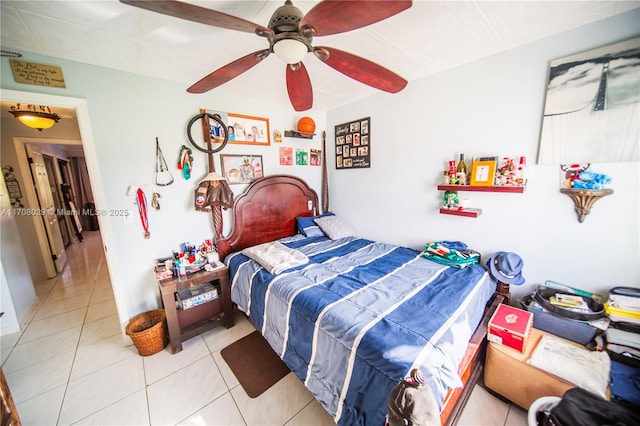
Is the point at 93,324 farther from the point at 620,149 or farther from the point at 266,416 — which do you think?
the point at 620,149

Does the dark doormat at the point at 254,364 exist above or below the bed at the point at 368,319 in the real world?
below

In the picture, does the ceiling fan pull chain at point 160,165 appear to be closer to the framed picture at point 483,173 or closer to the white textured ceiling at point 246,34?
the white textured ceiling at point 246,34

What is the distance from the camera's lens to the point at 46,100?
1618 mm

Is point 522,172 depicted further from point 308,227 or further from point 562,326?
point 308,227

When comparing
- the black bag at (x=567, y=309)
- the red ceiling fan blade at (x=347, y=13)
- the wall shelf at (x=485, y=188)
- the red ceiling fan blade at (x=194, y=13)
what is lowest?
the black bag at (x=567, y=309)

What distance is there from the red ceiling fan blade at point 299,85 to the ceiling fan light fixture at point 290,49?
0.10 metres

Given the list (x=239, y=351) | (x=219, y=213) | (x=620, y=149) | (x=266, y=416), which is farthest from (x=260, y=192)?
(x=620, y=149)

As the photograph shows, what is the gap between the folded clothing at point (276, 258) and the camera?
6.19 ft

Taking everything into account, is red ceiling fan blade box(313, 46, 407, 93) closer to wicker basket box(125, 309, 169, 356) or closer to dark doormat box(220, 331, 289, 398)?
dark doormat box(220, 331, 289, 398)

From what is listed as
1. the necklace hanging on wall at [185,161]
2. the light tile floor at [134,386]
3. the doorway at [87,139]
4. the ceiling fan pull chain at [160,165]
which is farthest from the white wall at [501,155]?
the doorway at [87,139]

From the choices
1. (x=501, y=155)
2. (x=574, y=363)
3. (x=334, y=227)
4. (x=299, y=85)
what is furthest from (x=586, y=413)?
(x=334, y=227)

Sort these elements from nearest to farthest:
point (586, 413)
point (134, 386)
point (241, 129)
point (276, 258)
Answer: point (586, 413)
point (134, 386)
point (276, 258)
point (241, 129)

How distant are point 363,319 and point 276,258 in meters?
1.01

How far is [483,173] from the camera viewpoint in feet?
6.09
